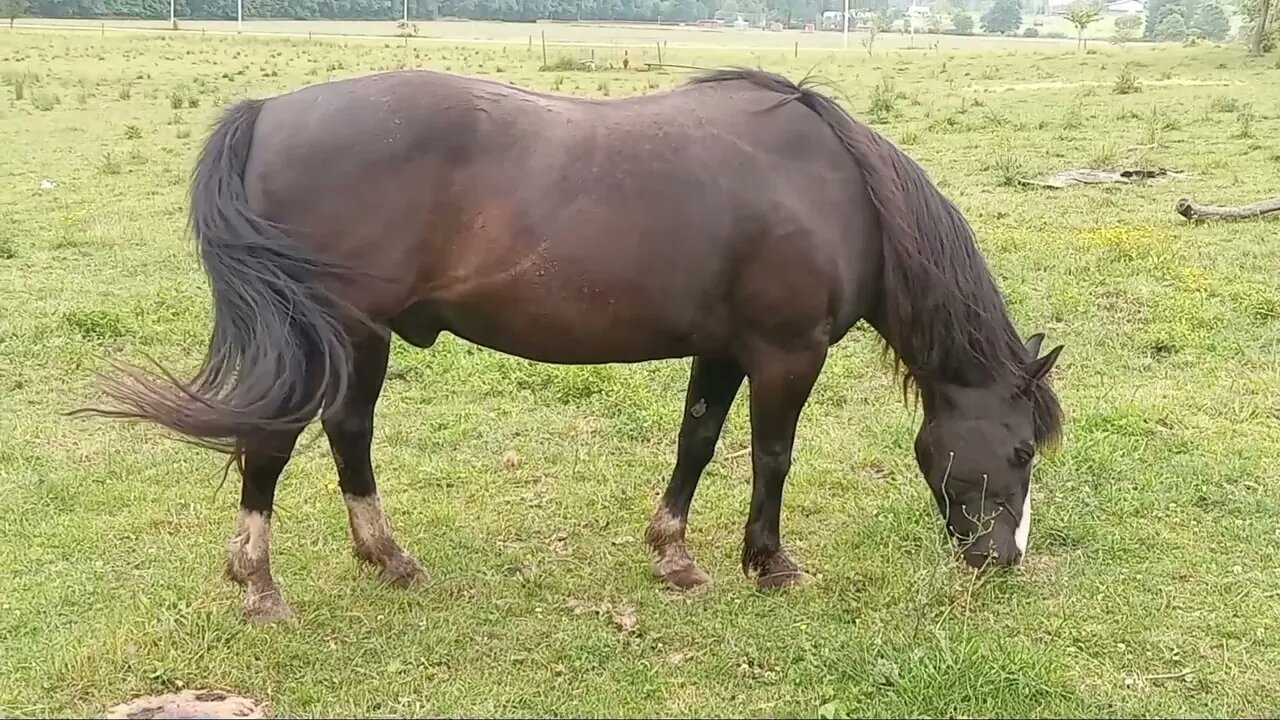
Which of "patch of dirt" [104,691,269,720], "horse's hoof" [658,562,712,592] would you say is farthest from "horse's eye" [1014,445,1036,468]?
"patch of dirt" [104,691,269,720]

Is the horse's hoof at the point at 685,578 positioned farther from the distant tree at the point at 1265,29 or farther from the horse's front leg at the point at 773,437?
the distant tree at the point at 1265,29

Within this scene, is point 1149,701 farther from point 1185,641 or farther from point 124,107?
point 124,107

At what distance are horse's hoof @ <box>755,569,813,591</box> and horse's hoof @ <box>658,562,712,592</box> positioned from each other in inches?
8.3

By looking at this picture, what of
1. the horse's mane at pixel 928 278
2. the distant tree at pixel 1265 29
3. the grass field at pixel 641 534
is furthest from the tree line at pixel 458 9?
the horse's mane at pixel 928 278

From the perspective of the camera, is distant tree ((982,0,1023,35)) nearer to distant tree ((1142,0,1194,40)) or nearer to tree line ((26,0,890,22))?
A: tree line ((26,0,890,22))

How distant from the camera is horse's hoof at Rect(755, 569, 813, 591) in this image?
426 cm

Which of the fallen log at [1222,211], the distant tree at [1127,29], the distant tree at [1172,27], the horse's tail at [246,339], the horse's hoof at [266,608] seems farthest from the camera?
the distant tree at [1172,27]

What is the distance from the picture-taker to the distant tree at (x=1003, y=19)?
110m

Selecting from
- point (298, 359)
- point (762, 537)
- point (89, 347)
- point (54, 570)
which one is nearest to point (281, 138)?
point (298, 359)

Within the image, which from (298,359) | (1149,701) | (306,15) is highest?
(306,15)

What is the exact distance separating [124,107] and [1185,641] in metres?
19.7

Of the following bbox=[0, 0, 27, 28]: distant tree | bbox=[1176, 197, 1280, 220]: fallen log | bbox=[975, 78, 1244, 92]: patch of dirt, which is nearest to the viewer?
bbox=[1176, 197, 1280, 220]: fallen log

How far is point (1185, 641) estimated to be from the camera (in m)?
3.79

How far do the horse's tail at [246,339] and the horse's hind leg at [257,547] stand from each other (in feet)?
0.57
